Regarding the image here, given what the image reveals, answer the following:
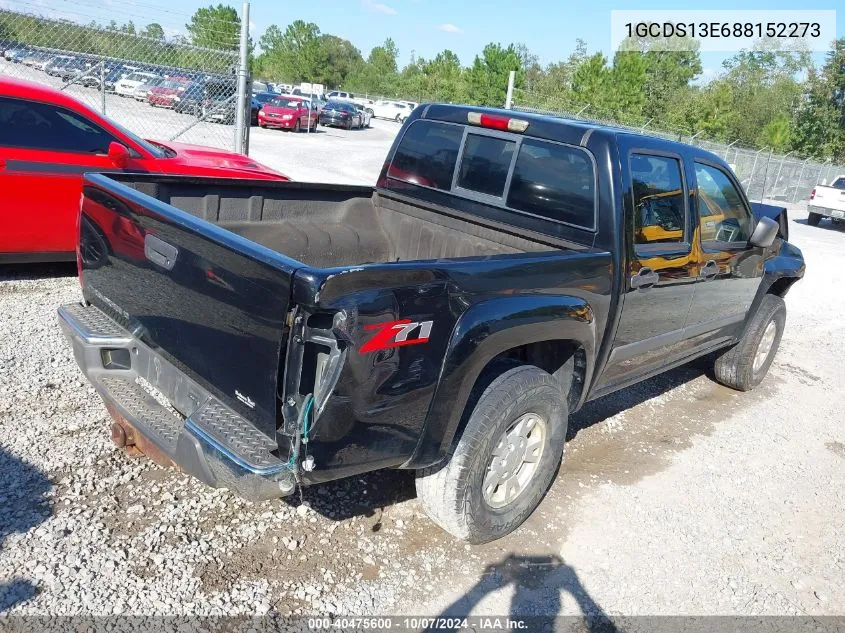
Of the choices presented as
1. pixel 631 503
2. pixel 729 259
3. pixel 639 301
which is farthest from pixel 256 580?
pixel 729 259

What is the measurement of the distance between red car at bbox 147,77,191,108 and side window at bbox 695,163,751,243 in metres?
10.7

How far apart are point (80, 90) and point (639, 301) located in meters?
13.8

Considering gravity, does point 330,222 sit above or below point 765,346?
above

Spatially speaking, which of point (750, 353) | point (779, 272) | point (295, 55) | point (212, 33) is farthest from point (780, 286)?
point (295, 55)

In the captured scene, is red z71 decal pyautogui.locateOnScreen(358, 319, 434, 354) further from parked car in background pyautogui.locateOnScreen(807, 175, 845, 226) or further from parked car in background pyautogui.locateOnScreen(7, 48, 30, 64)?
parked car in background pyautogui.locateOnScreen(807, 175, 845, 226)

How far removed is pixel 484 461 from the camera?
3.06 metres

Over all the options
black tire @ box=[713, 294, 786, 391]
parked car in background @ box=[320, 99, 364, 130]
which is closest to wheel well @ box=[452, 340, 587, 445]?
black tire @ box=[713, 294, 786, 391]

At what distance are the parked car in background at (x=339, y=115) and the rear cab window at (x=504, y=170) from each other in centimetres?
2957

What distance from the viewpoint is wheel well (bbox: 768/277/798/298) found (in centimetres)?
574

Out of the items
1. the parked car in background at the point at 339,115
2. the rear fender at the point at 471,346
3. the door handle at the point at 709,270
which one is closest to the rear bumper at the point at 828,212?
the door handle at the point at 709,270

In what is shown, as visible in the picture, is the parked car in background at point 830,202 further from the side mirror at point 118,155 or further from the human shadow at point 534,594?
the human shadow at point 534,594

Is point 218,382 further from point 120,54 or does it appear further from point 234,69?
point 120,54

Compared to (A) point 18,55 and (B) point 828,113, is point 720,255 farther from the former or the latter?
(B) point 828,113

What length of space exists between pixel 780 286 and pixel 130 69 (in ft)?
37.4
